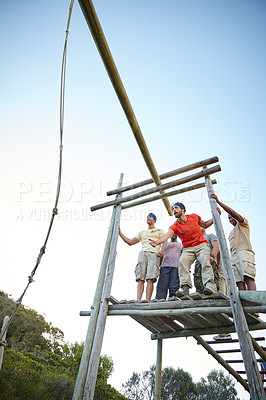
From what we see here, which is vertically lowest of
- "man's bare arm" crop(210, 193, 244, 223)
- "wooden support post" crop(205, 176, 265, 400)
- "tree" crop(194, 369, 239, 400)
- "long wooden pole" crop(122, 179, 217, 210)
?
"wooden support post" crop(205, 176, 265, 400)

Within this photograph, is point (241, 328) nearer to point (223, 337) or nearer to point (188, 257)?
point (188, 257)

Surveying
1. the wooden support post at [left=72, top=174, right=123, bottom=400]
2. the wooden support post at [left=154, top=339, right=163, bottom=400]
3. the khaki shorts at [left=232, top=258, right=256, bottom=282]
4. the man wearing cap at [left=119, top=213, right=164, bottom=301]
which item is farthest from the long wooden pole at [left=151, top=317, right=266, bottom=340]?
the wooden support post at [left=72, top=174, right=123, bottom=400]

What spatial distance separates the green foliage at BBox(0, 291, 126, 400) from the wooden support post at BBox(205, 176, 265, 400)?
25.5 feet

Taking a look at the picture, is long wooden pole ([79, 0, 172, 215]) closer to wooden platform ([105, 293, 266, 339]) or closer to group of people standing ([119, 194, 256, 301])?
group of people standing ([119, 194, 256, 301])

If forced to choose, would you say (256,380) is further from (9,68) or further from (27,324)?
(27,324)

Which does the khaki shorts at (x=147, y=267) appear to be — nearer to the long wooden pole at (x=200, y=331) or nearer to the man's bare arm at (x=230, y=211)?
the long wooden pole at (x=200, y=331)

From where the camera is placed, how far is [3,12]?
12234 millimetres

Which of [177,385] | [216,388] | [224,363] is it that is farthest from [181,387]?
[224,363]

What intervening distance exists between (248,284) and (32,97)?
1038 cm

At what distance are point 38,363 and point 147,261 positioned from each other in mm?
9381

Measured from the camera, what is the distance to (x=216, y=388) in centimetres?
1783

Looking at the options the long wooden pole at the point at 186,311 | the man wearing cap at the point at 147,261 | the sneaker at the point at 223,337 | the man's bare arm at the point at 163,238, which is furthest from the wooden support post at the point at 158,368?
the man's bare arm at the point at 163,238

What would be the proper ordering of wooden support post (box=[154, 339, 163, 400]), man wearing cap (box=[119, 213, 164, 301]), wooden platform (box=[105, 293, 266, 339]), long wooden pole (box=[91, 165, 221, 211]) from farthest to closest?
1. wooden support post (box=[154, 339, 163, 400])
2. man wearing cap (box=[119, 213, 164, 301])
3. long wooden pole (box=[91, 165, 221, 211])
4. wooden platform (box=[105, 293, 266, 339])

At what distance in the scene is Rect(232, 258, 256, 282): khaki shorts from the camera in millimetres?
4078
